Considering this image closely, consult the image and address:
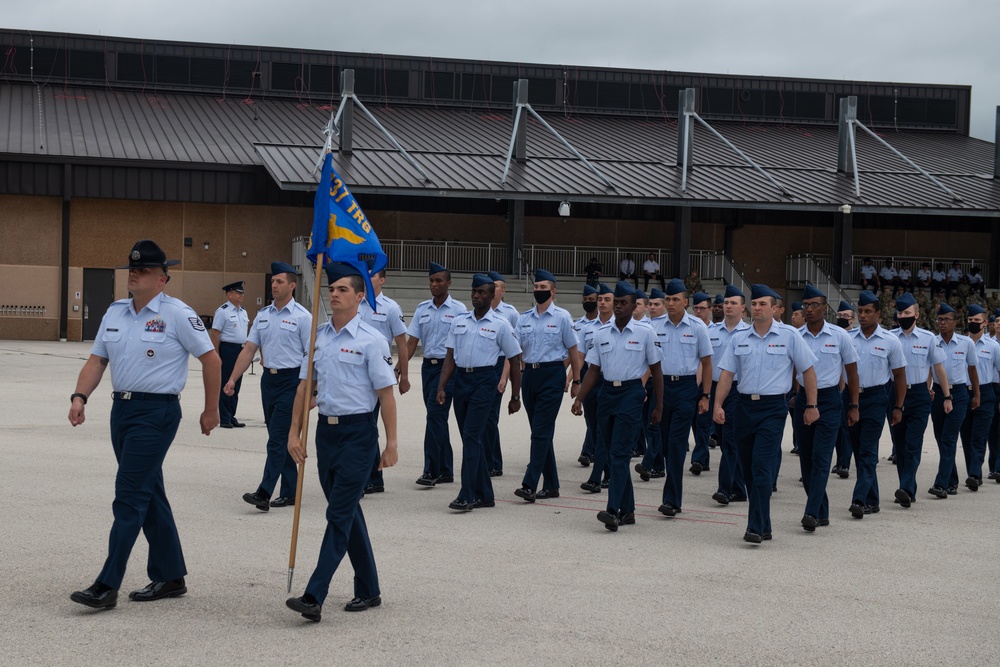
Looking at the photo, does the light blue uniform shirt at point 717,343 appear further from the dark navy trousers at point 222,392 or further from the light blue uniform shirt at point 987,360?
the dark navy trousers at point 222,392

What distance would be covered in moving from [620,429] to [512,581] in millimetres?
2263

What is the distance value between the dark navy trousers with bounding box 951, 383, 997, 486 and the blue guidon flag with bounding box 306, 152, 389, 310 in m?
7.97

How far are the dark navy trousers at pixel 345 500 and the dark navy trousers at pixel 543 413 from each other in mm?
3905

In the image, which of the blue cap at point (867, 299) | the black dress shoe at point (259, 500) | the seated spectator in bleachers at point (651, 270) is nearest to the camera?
the black dress shoe at point (259, 500)

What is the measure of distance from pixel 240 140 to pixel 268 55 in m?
7.62

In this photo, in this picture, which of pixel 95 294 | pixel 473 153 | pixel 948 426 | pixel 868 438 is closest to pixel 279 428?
pixel 868 438

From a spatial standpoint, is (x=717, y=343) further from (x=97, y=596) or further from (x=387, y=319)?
(x=97, y=596)

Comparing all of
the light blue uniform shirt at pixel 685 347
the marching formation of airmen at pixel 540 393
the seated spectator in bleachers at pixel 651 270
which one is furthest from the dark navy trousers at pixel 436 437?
the seated spectator in bleachers at pixel 651 270

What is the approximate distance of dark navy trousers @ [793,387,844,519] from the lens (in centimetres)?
958

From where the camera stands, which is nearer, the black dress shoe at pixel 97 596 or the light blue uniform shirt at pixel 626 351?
the black dress shoe at pixel 97 596

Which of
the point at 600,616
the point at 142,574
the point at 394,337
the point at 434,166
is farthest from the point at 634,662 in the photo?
the point at 434,166

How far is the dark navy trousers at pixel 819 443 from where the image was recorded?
9.58 meters

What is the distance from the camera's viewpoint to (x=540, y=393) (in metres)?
10.8

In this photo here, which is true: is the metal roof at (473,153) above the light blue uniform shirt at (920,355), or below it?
above
